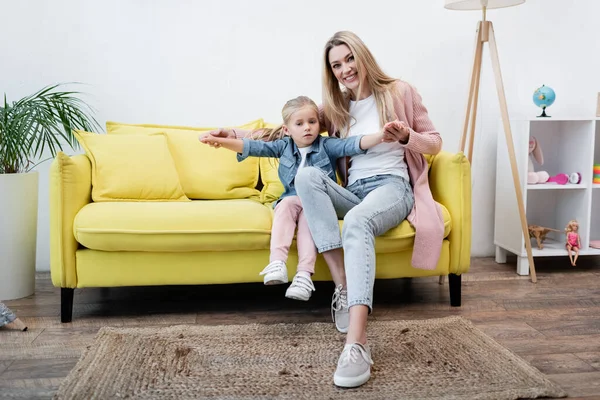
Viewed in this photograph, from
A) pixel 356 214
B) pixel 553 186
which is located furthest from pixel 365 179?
pixel 553 186

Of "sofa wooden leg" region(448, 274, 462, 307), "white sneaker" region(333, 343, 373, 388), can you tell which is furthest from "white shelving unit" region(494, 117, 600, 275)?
"white sneaker" region(333, 343, 373, 388)

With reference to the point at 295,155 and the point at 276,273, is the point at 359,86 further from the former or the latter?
the point at 276,273

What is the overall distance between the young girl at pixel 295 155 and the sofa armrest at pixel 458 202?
365mm

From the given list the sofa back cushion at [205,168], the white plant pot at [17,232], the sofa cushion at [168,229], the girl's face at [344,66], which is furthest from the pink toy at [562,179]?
the white plant pot at [17,232]

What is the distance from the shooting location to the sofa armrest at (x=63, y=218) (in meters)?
2.28

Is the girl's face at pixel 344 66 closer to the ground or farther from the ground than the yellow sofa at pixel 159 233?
farther from the ground

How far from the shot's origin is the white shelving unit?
3.07 m

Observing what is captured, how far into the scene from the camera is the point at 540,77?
11.1 ft

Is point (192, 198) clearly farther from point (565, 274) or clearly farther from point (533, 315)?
point (565, 274)

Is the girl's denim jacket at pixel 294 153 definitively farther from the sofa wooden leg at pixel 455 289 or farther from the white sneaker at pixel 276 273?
the sofa wooden leg at pixel 455 289

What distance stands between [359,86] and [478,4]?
948 millimetres

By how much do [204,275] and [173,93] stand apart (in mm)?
1193

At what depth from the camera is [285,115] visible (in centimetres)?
240

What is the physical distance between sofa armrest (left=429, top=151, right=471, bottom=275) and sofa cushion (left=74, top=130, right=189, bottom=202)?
1.09m
